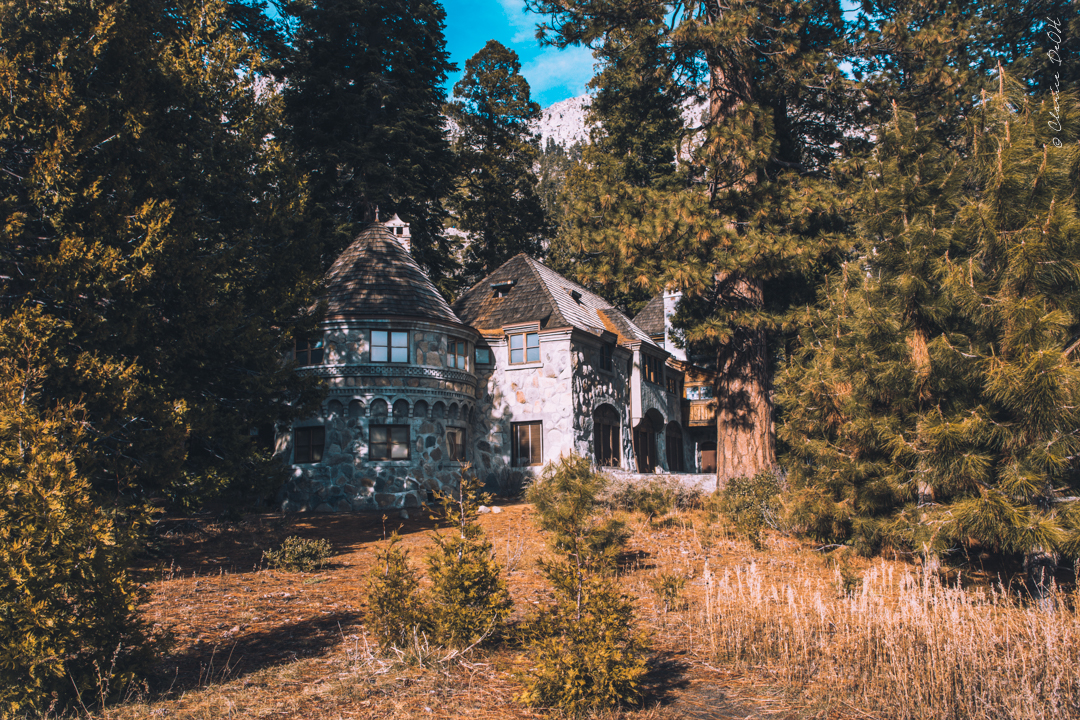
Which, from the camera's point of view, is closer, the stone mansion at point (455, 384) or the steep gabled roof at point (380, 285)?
the stone mansion at point (455, 384)

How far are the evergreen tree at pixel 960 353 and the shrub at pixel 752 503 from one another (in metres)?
2.69

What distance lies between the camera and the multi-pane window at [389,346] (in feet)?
76.7

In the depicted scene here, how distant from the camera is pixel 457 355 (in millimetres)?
25766

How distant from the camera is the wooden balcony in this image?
38.1 metres

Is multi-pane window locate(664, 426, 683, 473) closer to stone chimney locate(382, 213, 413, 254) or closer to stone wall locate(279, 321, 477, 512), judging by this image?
stone wall locate(279, 321, 477, 512)

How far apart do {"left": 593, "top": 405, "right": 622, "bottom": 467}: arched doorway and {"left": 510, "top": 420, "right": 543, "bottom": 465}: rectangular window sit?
89.9 inches

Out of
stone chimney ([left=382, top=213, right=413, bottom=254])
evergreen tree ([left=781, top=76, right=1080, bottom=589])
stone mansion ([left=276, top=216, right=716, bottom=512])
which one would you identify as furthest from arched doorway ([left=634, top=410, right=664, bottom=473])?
evergreen tree ([left=781, top=76, right=1080, bottom=589])

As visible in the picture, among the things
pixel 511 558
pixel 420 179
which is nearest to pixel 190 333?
pixel 511 558

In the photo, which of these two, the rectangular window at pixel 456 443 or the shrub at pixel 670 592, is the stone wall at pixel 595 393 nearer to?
the rectangular window at pixel 456 443

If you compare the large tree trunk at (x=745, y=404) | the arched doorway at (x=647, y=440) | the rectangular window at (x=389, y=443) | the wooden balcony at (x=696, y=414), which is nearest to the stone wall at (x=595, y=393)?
the arched doorway at (x=647, y=440)

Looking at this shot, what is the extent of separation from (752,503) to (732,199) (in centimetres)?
767

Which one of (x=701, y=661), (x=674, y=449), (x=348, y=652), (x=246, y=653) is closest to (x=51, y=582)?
(x=246, y=653)

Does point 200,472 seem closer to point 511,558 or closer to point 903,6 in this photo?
point 511,558

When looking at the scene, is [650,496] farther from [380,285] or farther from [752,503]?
[380,285]
